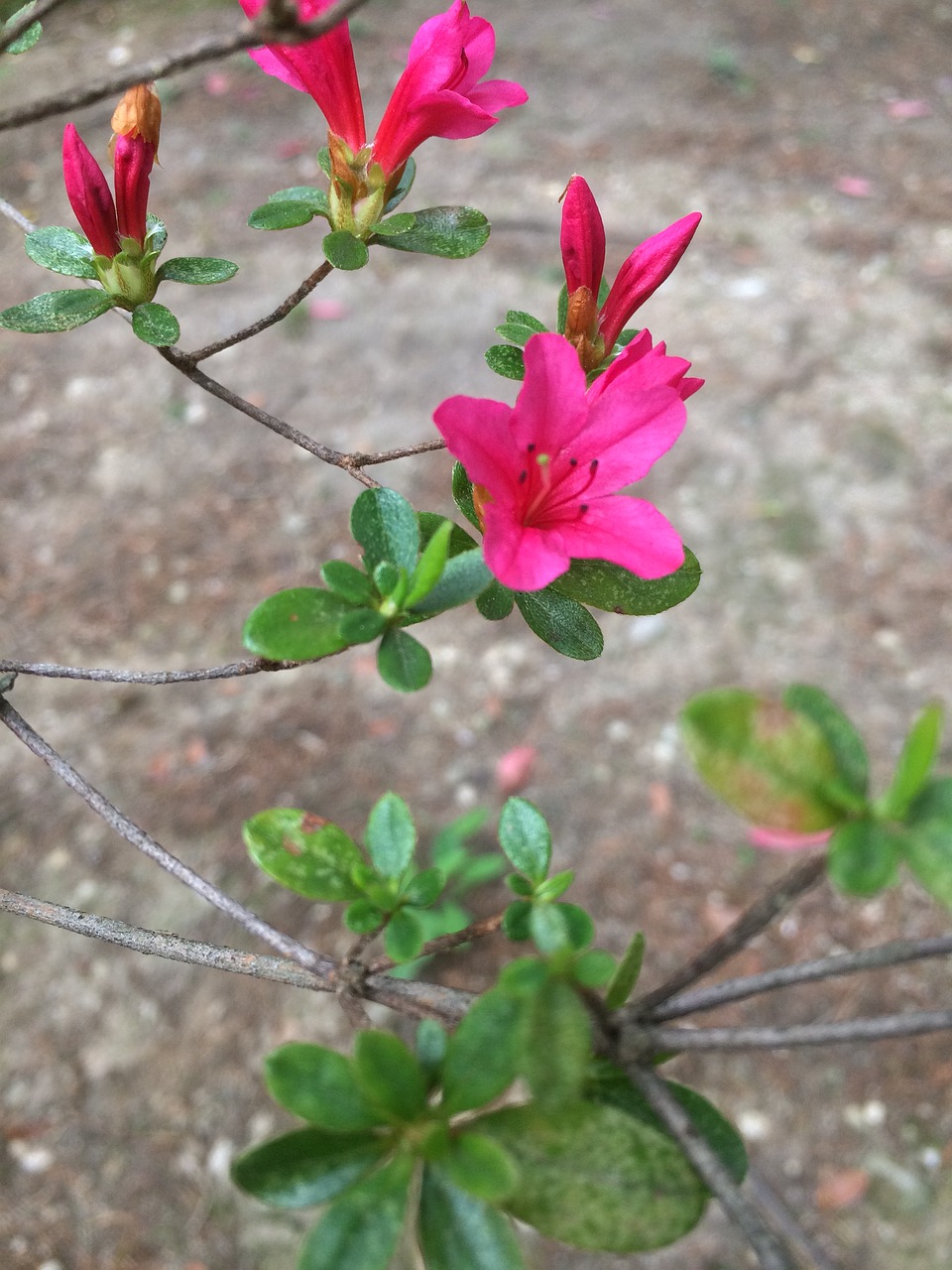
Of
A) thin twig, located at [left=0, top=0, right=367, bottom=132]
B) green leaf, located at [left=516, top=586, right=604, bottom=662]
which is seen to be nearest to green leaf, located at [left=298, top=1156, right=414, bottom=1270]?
green leaf, located at [left=516, top=586, right=604, bottom=662]

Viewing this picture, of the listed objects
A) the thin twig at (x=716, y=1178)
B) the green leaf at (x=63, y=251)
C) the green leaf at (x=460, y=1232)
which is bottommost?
the green leaf at (x=460, y=1232)

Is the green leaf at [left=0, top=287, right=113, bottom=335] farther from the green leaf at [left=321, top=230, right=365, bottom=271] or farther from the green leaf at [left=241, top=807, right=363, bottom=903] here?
the green leaf at [left=241, top=807, right=363, bottom=903]

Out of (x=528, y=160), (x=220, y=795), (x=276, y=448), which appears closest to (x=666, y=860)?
(x=220, y=795)

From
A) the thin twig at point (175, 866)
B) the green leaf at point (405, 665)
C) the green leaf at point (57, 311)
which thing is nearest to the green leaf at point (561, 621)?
the green leaf at point (405, 665)

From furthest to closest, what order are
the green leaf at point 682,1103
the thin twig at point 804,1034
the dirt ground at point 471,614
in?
1. the dirt ground at point 471,614
2. the green leaf at point 682,1103
3. the thin twig at point 804,1034

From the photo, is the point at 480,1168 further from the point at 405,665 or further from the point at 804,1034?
the point at 405,665

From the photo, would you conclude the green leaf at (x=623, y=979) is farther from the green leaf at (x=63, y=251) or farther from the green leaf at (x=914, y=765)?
the green leaf at (x=63, y=251)
